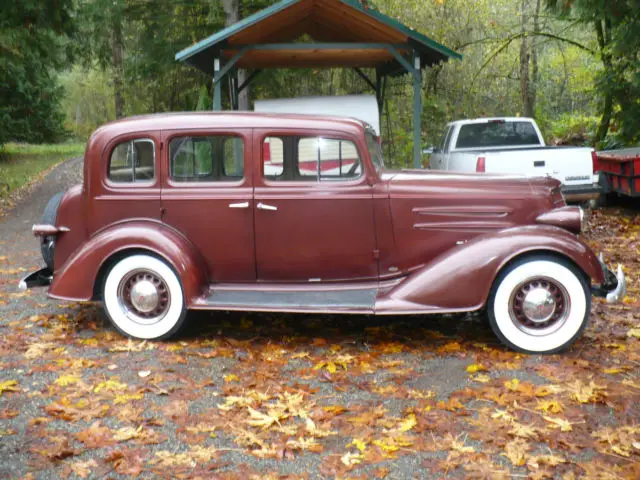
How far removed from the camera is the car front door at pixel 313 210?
19.0 feet

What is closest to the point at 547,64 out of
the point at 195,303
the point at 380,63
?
the point at 380,63

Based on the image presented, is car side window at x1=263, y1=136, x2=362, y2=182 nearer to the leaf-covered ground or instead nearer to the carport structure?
the leaf-covered ground

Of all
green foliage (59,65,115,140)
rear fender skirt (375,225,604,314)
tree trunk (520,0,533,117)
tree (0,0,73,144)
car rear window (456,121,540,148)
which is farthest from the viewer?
green foliage (59,65,115,140)

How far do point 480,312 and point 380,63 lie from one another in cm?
838

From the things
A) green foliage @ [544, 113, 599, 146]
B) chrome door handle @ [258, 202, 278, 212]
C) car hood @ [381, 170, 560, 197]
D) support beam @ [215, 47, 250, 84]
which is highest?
support beam @ [215, 47, 250, 84]

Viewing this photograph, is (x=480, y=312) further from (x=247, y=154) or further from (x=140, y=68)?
(x=140, y=68)

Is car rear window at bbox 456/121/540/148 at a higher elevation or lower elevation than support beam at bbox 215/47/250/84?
lower

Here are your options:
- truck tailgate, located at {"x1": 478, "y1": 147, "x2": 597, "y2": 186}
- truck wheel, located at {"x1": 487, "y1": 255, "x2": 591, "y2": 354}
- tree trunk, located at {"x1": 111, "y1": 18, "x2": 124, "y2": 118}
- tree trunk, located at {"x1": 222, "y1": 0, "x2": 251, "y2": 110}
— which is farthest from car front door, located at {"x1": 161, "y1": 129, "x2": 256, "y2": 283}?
tree trunk, located at {"x1": 111, "y1": 18, "x2": 124, "y2": 118}

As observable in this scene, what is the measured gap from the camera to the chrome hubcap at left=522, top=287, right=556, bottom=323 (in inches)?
211

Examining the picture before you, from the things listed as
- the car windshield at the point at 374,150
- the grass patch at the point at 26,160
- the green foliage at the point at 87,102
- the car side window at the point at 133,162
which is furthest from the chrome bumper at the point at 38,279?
the green foliage at the point at 87,102

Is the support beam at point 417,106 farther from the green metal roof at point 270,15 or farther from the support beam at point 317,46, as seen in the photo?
the support beam at point 317,46

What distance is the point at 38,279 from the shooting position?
635cm

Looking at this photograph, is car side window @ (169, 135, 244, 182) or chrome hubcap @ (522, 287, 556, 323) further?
→ car side window @ (169, 135, 244, 182)

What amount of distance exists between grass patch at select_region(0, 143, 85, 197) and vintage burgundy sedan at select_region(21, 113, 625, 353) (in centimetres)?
1436
